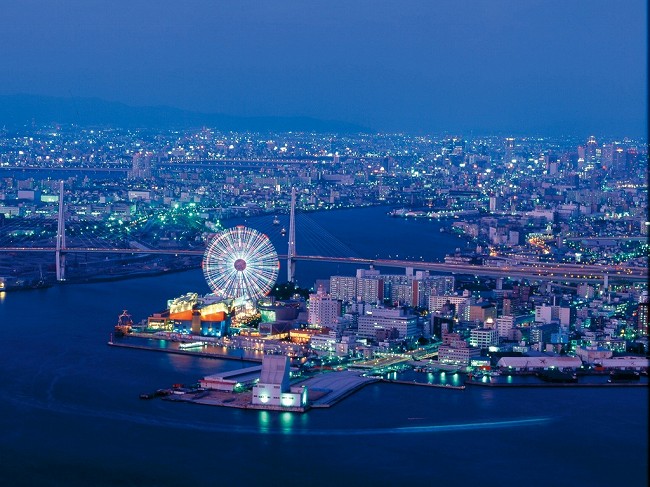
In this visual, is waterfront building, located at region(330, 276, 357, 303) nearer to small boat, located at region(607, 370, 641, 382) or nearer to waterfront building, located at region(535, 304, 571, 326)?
waterfront building, located at region(535, 304, 571, 326)

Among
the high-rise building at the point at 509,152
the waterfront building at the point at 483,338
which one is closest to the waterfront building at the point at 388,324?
the waterfront building at the point at 483,338

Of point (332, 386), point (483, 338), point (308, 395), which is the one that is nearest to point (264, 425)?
point (308, 395)

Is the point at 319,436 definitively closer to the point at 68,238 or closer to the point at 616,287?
the point at 616,287

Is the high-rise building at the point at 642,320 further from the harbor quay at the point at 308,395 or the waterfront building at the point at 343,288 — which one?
the harbor quay at the point at 308,395

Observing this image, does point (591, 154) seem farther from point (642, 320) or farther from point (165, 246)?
point (642, 320)

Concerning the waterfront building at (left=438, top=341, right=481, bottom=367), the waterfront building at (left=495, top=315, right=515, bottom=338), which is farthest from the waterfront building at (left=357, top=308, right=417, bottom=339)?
the waterfront building at (left=438, top=341, right=481, bottom=367)

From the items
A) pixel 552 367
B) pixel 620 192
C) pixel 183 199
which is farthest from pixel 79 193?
pixel 552 367
